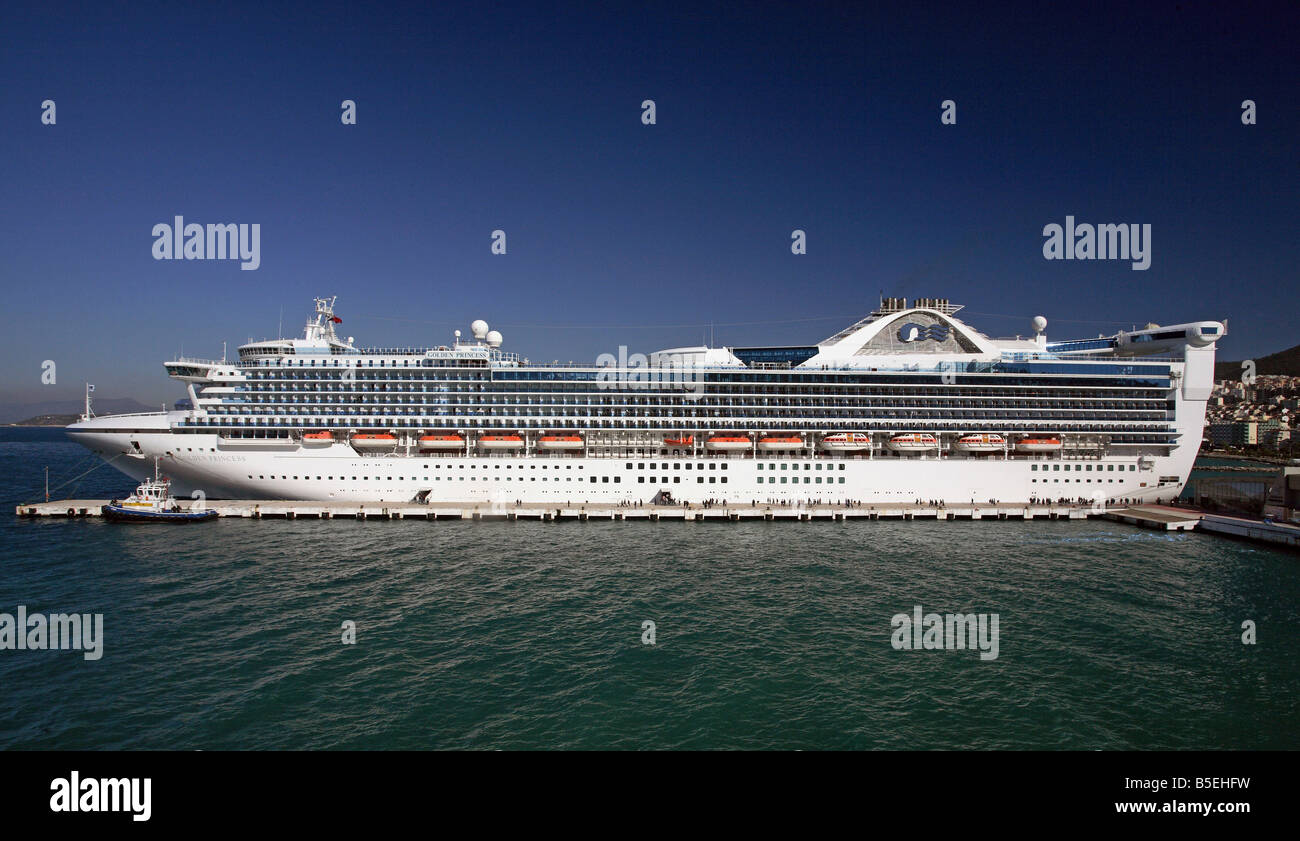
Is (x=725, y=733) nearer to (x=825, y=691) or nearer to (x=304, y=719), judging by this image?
(x=825, y=691)

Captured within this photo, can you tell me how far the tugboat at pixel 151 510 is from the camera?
35.3 m

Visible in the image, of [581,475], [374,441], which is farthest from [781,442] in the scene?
[374,441]

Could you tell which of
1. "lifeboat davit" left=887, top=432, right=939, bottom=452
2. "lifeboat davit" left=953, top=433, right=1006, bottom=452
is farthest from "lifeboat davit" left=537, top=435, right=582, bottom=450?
"lifeboat davit" left=953, top=433, right=1006, bottom=452

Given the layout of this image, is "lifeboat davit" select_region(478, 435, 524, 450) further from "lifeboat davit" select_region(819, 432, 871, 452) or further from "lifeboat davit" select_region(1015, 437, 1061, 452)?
"lifeboat davit" select_region(1015, 437, 1061, 452)

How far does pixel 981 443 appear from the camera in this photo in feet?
137

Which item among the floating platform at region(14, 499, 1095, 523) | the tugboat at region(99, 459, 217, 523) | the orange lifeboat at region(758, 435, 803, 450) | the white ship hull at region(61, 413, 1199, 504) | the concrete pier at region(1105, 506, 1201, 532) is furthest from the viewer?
the orange lifeboat at region(758, 435, 803, 450)

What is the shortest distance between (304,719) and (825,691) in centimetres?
1304

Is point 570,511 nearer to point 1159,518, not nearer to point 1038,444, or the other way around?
point 1038,444

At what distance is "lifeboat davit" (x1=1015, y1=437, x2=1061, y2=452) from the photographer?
4162cm

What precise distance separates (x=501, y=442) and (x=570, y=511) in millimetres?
6772

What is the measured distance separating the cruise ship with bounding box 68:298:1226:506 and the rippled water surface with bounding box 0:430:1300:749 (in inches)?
274
